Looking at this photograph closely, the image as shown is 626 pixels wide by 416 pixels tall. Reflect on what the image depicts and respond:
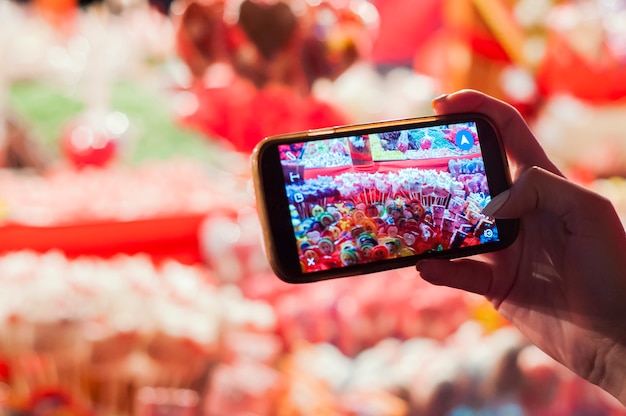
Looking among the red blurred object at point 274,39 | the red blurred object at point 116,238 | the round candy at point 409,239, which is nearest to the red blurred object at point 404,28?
the red blurred object at point 274,39

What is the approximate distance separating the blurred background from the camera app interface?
567mm

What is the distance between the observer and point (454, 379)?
126cm

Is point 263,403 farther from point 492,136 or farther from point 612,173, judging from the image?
point 612,173

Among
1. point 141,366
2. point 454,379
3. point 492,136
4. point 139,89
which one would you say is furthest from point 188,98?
point 492,136

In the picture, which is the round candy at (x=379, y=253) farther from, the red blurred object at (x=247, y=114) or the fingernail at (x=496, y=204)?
the red blurred object at (x=247, y=114)

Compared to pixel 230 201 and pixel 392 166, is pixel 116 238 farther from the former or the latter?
pixel 392 166

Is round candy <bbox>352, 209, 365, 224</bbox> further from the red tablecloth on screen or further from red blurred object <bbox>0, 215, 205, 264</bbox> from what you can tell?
red blurred object <bbox>0, 215, 205, 264</bbox>

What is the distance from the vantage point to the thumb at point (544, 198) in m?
0.70

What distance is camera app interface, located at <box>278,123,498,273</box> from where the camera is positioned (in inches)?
28.2

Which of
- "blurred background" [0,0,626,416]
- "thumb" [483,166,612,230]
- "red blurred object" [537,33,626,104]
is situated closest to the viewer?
"thumb" [483,166,612,230]

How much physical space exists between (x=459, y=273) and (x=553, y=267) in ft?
0.34

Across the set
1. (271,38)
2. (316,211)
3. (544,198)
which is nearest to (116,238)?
(271,38)

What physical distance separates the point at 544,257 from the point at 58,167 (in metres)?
1.91

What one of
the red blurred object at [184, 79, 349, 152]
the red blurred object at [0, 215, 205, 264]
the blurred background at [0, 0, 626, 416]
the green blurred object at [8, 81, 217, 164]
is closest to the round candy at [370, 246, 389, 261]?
the blurred background at [0, 0, 626, 416]
